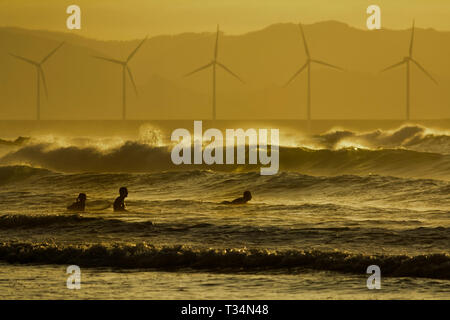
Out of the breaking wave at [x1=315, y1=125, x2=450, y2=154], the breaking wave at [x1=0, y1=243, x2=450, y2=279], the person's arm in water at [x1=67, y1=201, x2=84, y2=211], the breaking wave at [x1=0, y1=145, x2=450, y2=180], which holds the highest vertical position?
the breaking wave at [x1=315, y1=125, x2=450, y2=154]

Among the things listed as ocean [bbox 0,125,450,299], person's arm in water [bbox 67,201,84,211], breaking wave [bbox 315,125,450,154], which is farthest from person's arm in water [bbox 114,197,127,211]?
breaking wave [bbox 315,125,450,154]

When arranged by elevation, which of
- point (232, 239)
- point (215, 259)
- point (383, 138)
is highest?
point (383, 138)

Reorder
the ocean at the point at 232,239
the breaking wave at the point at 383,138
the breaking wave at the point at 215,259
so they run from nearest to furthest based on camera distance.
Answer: the ocean at the point at 232,239
the breaking wave at the point at 215,259
the breaking wave at the point at 383,138

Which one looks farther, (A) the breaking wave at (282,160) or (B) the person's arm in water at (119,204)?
(A) the breaking wave at (282,160)

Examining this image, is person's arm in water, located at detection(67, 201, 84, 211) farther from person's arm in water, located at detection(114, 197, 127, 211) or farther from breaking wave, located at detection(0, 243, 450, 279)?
breaking wave, located at detection(0, 243, 450, 279)

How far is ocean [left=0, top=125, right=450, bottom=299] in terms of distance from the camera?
769 inches

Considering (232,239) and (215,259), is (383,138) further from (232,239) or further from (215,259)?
(215,259)

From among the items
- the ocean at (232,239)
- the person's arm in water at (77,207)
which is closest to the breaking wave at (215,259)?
the ocean at (232,239)

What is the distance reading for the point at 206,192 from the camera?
4472 centimetres

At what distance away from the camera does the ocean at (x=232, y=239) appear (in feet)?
64.1

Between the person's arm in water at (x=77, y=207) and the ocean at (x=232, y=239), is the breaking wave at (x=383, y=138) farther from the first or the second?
the person's arm in water at (x=77, y=207)

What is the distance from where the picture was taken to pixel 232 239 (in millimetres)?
25641

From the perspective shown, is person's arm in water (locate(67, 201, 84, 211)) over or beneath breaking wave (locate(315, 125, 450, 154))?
beneath

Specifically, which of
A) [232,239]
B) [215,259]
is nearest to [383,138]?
[232,239]
